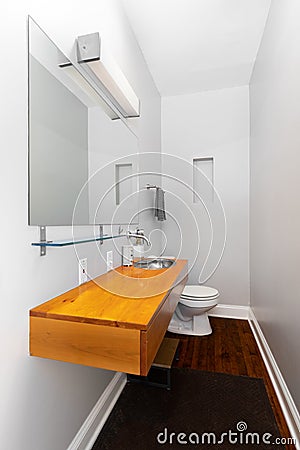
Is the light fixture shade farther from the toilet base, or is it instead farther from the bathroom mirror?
the toilet base

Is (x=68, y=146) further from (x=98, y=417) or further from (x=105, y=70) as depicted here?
(x=98, y=417)

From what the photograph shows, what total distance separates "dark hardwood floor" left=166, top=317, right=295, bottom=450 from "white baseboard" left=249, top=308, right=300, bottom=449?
37 mm

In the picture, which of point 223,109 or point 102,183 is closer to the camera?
point 102,183

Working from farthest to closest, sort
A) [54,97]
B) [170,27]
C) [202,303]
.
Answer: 1. [202,303]
2. [170,27]
3. [54,97]

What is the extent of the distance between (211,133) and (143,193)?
1.28 m

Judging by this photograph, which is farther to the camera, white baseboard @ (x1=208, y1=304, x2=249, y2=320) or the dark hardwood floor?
white baseboard @ (x1=208, y1=304, x2=249, y2=320)

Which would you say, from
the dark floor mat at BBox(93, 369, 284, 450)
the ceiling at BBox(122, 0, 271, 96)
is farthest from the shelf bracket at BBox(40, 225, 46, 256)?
the ceiling at BBox(122, 0, 271, 96)

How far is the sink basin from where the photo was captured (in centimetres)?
198

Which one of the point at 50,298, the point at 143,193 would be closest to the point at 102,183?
the point at 50,298

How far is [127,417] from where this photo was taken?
1.51 meters

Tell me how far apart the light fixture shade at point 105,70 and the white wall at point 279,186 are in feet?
3.25

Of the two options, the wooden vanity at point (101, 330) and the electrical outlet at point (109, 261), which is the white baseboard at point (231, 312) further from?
the wooden vanity at point (101, 330)

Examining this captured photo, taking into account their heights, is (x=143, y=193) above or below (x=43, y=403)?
above

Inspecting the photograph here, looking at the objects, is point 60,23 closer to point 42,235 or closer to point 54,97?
point 54,97
